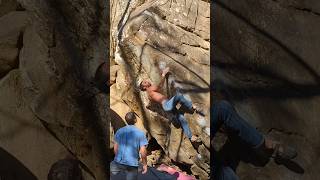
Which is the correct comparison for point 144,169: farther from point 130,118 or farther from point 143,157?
point 130,118

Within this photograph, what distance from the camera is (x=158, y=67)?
3832mm

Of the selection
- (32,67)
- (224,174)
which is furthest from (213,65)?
(32,67)

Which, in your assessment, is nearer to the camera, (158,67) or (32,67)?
(32,67)

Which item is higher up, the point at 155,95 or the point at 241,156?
the point at 155,95

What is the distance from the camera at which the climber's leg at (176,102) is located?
379 centimetres

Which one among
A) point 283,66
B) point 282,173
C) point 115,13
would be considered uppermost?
point 115,13

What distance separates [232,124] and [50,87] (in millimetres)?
1047

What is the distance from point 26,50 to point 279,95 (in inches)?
58.7

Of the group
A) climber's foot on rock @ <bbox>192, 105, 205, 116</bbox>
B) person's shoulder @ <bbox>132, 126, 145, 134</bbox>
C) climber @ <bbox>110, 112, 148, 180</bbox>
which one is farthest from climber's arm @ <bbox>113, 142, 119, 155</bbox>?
climber's foot on rock @ <bbox>192, 105, 205, 116</bbox>

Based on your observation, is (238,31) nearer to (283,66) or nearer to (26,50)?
(283,66)

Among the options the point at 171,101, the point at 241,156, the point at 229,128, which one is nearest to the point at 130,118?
the point at 171,101

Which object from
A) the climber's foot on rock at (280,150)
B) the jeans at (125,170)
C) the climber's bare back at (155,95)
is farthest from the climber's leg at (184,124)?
the climber's foot on rock at (280,150)

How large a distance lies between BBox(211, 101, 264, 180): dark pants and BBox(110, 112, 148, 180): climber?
16.2 inches

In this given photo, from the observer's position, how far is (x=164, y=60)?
3.85 meters
